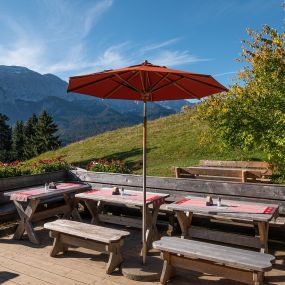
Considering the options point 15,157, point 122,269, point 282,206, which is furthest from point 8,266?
point 15,157

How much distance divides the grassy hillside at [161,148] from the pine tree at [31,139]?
95.4ft

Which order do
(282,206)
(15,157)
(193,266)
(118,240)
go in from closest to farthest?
(193,266) → (118,240) → (282,206) → (15,157)

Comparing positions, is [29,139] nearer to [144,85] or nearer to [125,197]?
[125,197]

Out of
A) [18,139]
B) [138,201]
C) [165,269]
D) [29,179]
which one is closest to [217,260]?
[165,269]

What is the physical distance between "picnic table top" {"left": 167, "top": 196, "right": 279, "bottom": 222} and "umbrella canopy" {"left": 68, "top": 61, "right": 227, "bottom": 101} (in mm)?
2165

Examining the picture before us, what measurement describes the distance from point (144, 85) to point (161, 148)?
20.5 metres

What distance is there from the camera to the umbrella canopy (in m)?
5.71

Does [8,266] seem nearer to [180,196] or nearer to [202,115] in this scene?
[180,196]

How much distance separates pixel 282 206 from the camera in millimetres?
7270

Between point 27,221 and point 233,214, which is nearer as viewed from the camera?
point 233,214

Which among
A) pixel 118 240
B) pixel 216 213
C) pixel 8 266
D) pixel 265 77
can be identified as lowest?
pixel 8 266

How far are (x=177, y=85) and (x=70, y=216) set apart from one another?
17.5 ft

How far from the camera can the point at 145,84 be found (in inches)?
244

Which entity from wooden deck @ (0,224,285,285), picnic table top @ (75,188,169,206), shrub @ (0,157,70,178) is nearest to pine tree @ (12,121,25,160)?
shrub @ (0,157,70,178)
